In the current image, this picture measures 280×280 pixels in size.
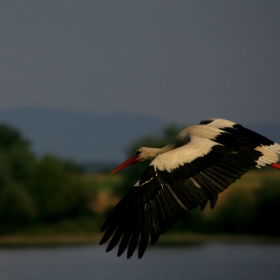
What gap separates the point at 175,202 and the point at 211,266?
2271cm

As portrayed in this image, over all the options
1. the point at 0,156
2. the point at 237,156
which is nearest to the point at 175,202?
the point at 237,156

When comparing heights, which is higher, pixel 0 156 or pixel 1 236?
pixel 0 156

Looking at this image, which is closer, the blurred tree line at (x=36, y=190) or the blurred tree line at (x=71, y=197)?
the blurred tree line at (x=71, y=197)

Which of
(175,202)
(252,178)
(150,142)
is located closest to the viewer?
(175,202)

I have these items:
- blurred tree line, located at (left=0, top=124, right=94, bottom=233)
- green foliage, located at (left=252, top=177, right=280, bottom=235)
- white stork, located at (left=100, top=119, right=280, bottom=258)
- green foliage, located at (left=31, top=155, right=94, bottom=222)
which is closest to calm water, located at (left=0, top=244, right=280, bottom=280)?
green foliage, located at (left=252, top=177, right=280, bottom=235)

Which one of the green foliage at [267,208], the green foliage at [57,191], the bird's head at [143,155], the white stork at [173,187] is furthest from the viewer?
the green foliage at [57,191]

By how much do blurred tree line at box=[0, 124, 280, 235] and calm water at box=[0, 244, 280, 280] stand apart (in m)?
1.50

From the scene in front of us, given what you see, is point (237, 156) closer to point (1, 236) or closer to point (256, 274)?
point (256, 274)

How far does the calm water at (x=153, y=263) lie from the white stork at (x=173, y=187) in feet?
60.6

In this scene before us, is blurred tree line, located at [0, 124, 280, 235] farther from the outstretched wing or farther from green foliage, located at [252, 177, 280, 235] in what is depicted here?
the outstretched wing

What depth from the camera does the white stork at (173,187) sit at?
352 inches

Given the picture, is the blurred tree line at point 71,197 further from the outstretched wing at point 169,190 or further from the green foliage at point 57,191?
the outstretched wing at point 169,190

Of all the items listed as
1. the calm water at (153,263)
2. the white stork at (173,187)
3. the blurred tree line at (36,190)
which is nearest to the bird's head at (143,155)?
the white stork at (173,187)

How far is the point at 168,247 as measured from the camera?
4100cm
